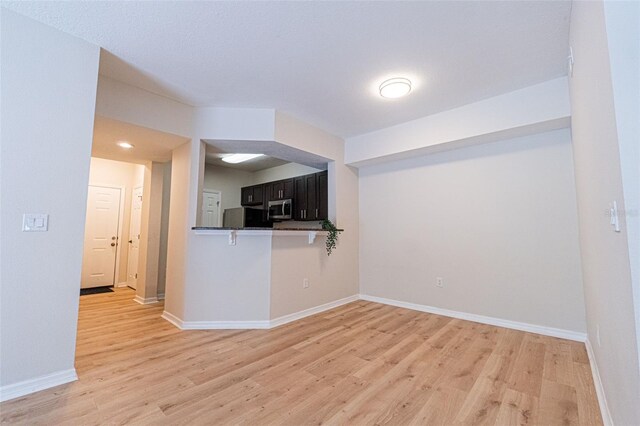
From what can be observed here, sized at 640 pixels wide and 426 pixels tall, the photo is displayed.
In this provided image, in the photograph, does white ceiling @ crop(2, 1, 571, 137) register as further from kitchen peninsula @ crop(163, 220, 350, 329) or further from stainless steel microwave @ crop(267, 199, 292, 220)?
stainless steel microwave @ crop(267, 199, 292, 220)

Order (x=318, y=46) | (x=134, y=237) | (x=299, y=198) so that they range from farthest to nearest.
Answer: (x=134, y=237) < (x=299, y=198) < (x=318, y=46)

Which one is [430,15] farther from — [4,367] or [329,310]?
[4,367]

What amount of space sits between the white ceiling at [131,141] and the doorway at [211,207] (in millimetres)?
1743

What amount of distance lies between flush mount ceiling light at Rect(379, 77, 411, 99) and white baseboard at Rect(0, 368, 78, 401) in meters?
3.55

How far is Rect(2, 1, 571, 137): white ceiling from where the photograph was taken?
1881mm

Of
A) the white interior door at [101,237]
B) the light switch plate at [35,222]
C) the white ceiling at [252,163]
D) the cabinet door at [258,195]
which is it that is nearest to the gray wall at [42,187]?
→ the light switch plate at [35,222]

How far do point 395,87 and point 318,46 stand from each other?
36.3 inches

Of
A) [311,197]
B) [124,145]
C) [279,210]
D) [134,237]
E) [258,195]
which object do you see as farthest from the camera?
[258,195]

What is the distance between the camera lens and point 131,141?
332 centimetres

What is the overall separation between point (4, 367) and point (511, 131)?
474 centimetres

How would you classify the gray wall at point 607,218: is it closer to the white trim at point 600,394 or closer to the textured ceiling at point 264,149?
the white trim at point 600,394

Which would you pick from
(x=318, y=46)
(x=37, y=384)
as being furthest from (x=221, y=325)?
(x=318, y=46)

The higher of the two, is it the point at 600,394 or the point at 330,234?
the point at 330,234

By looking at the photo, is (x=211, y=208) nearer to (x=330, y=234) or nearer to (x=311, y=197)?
(x=311, y=197)
